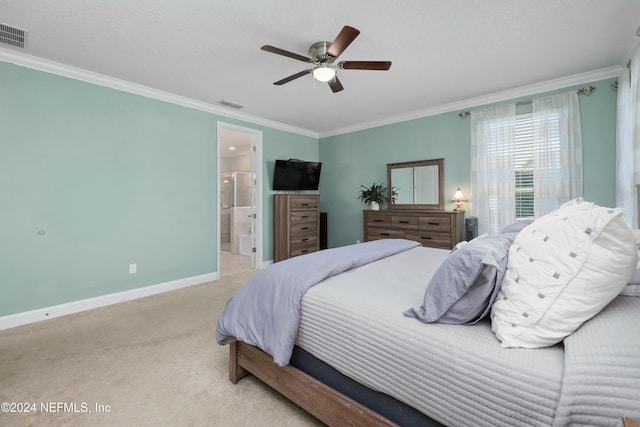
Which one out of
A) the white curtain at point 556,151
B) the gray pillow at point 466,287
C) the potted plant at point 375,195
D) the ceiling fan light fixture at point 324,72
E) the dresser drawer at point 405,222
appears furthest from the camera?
the potted plant at point 375,195

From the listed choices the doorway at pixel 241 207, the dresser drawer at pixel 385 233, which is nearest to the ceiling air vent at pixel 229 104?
the doorway at pixel 241 207

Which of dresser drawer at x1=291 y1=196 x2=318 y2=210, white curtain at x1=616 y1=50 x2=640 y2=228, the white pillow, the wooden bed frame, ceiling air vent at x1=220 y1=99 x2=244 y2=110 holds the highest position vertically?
ceiling air vent at x1=220 y1=99 x2=244 y2=110

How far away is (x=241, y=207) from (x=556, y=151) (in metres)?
5.62

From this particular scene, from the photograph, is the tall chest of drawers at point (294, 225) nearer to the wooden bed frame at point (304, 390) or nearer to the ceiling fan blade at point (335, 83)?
the ceiling fan blade at point (335, 83)

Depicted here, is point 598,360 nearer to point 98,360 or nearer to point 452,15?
point 452,15

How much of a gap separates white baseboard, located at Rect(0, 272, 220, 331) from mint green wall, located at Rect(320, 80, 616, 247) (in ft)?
9.01

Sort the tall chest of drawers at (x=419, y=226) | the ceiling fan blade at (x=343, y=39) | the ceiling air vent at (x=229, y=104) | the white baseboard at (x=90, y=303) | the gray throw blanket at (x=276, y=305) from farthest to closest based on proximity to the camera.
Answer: the ceiling air vent at (x=229, y=104)
the tall chest of drawers at (x=419, y=226)
the white baseboard at (x=90, y=303)
the ceiling fan blade at (x=343, y=39)
the gray throw blanket at (x=276, y=305)

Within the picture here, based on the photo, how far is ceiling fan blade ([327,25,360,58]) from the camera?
6.24 feet

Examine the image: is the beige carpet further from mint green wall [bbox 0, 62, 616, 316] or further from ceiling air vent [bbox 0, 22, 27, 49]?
ceiling air vent [bbox 0, 22, 27, 49]

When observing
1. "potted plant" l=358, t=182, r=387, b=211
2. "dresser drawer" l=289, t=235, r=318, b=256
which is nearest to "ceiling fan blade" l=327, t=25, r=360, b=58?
"potted plant" l=358, t=182, r=387, b=211

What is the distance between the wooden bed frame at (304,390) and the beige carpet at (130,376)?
15cm

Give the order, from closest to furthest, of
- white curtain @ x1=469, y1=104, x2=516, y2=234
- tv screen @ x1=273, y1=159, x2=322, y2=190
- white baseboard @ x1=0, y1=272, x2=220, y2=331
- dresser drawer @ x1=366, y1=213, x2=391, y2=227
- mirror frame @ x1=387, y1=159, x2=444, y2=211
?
white baseboard @ x1=0, y1=272, x2=220, y2=331, white curtain @ x1=469, y1=104, x2=516, y2=234, mirror frame @ x1=387, y1=159, x2=444, y2=211, dresser drawer @ x1=366, y1=213, x2=391, y2=227, tv screen @ x1=273, y1=159, x2=322, y2=190

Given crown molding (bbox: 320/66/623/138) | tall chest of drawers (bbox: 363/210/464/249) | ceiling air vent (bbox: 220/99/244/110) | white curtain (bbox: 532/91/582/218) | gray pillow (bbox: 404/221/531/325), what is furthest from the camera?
ceiling air vent (bbox: 220/99/244/110)

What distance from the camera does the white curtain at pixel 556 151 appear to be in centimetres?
318
